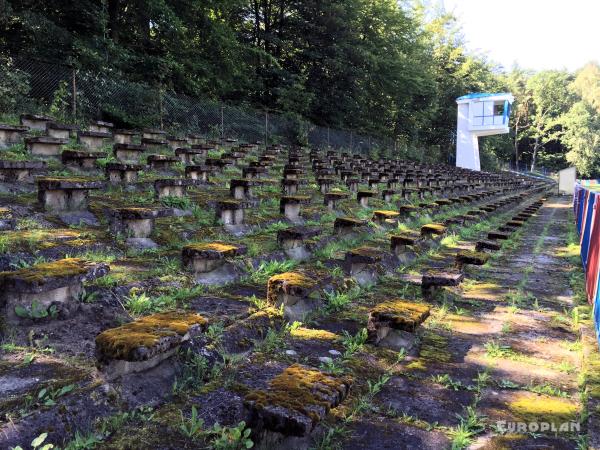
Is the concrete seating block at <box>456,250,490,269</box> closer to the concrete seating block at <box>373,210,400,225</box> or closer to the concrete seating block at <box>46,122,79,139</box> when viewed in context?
the concrete seating block at <box>373,210,400,225</box>

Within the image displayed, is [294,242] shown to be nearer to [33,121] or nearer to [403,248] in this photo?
[403,248]

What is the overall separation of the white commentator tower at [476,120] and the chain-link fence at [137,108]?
23623 millimetres

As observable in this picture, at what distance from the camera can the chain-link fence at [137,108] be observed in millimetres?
11781

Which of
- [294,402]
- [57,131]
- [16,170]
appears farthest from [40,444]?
[57,131]

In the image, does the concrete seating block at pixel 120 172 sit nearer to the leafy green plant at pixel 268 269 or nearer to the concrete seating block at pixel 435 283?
the leafy green plant at pixel 268 269

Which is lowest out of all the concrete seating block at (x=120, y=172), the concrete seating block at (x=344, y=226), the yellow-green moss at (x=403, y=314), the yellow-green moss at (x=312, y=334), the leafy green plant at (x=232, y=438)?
the yellow-green moss at (x=312, y=334)

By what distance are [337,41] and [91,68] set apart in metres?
17.0

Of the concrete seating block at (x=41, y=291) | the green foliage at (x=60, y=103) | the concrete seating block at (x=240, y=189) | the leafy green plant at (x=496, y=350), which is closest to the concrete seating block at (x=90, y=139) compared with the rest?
the concrete seating block at (x=240, y=189)

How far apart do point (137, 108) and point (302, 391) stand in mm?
14557

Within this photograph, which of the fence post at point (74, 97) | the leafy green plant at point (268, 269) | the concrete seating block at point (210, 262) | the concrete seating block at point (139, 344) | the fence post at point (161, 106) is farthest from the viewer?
the fence post at point (161, 106)

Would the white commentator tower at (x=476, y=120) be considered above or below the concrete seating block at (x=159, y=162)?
above

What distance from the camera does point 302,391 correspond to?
203 centimetres

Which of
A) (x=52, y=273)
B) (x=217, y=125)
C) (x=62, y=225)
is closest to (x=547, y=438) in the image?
(x=52, y=273)

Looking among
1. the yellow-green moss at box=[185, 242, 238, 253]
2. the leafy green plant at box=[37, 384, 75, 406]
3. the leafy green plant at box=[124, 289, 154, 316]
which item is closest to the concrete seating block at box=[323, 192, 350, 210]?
the yellow-green moss at box=[185, 242, 238, 253]
